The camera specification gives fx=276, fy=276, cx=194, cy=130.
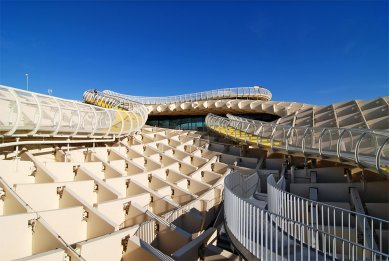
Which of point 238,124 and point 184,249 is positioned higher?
point 238,124

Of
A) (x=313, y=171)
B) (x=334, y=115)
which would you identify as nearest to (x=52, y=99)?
(x=313, y=171)

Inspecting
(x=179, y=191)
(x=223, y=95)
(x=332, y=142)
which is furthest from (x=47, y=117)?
(x=223, y=95)

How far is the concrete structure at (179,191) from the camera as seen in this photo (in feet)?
24.0

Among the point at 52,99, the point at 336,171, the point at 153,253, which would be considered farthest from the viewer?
the point at 336,171

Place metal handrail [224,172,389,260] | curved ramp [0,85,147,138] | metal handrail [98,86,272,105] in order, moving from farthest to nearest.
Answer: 1. metal handrail [98,86,272,105]
2. curved ramp [0,85,147,138]
3. metal handrail [224,172,389,260]

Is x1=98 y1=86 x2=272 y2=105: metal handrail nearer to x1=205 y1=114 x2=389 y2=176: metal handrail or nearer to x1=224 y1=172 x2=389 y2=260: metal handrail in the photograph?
x1=205 y1=114 x2=389 y2=176: metal handrail

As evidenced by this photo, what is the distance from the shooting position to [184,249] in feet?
29.9

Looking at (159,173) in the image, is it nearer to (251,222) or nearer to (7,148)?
(7,148)

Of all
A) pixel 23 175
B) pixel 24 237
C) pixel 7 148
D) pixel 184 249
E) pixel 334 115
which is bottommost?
pixel 184 249

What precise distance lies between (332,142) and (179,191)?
26.5 feet

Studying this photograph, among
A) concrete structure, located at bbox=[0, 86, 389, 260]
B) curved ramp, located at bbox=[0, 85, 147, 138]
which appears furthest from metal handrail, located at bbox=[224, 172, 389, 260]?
curved ramp, located at bbox=[0, 85, 147, 138]

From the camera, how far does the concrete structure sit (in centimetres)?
733

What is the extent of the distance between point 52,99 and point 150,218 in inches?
270

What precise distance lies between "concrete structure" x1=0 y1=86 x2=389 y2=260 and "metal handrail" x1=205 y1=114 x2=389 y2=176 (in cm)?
6
